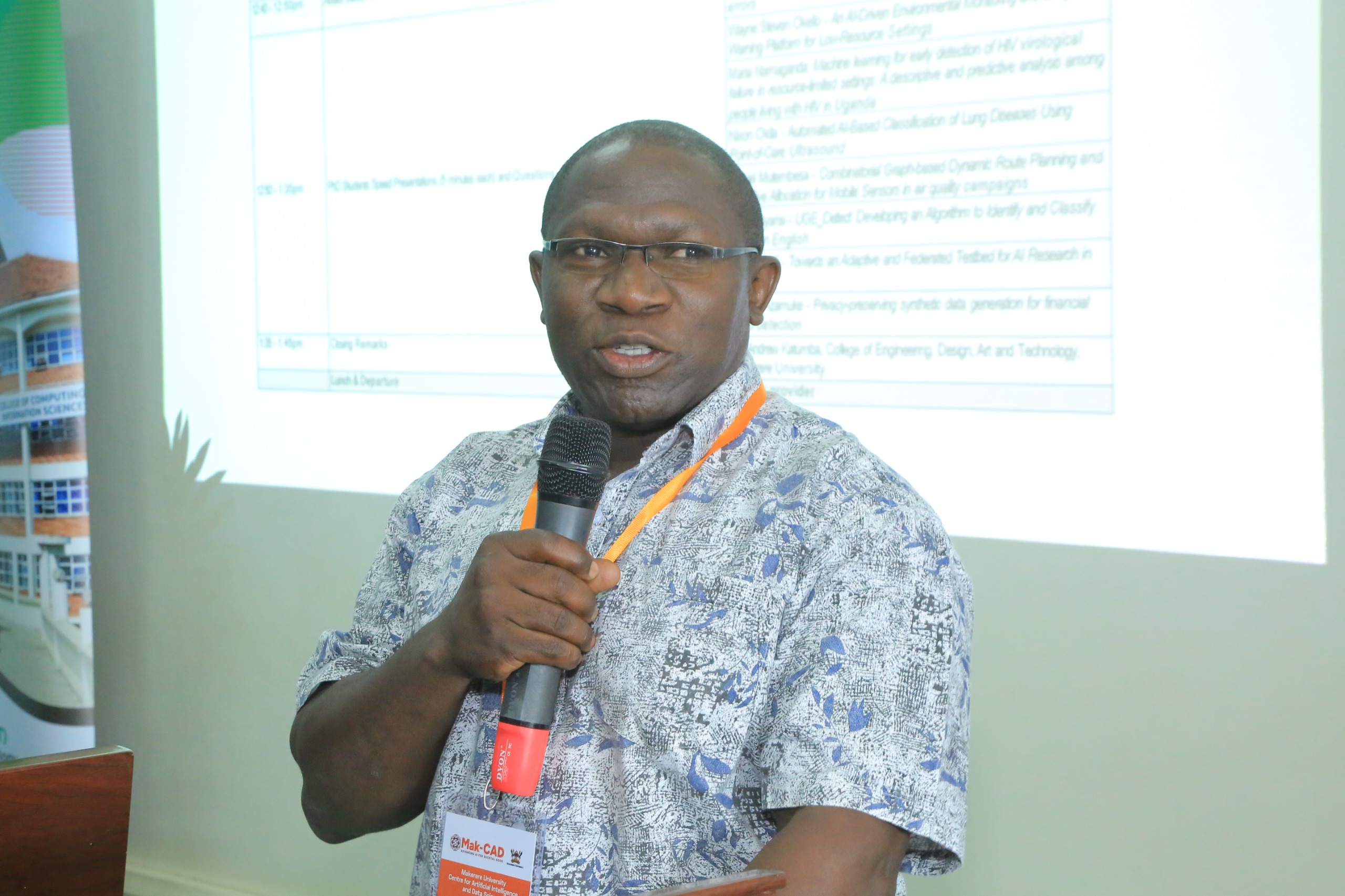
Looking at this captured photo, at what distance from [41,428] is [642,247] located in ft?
9.11

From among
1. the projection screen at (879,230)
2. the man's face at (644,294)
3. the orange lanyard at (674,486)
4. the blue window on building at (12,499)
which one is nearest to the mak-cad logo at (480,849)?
the orange lanyard at (674,486)

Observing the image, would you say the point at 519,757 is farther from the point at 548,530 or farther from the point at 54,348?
the point at 54,348

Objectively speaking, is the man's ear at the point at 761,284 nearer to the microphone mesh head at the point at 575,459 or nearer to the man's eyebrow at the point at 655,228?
the man's eyebrow at the point at 655,228

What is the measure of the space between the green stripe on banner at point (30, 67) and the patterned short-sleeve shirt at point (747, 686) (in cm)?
284

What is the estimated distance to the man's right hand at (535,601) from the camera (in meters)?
1.03

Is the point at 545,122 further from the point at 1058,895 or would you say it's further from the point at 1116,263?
the point at 1058,895

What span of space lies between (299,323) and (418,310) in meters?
0.43

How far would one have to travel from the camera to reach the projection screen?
1.90 meters

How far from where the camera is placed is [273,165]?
3164mm

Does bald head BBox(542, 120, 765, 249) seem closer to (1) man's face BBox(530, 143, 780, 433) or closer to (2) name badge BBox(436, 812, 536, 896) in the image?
(1) man's face BBox(530, 143, 780, 433)

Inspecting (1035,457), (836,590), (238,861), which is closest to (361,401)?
(238,861)

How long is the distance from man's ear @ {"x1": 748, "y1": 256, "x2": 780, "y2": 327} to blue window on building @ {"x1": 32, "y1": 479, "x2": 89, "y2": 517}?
2.73 m

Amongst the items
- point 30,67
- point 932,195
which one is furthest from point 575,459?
point 30,67

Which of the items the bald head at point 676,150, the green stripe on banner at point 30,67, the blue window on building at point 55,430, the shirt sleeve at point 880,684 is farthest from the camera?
the blue window on building at point 55,430
